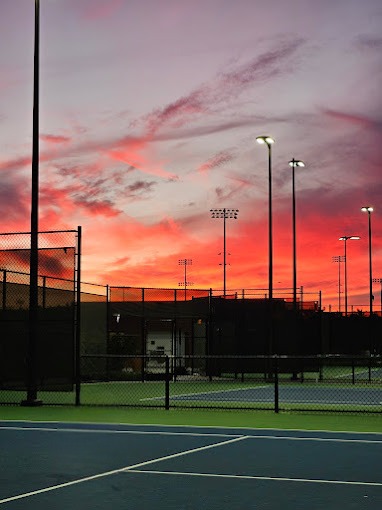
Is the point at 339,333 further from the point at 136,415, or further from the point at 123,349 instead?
the point at 136,415

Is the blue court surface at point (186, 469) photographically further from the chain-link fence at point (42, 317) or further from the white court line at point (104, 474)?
the chain-link fence at point (42, 317)

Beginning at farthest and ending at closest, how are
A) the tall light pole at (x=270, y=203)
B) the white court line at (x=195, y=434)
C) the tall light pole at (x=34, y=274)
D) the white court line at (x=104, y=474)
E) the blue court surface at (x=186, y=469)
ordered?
1. the tall light pole at (x=270, y=203)
2. the tall light pole at (x=34, y=274)
3. the white court line at (x=195, y=434)
4. the white court line at (x=104, y=474)
5. the blue court surface at (x=186, y=469)

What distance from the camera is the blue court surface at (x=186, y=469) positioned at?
8602 mm

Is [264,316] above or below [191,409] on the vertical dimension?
above

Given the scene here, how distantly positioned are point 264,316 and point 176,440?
90.3 ft

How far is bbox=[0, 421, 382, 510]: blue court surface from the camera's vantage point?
8.60 meters

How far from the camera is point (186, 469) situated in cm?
1066

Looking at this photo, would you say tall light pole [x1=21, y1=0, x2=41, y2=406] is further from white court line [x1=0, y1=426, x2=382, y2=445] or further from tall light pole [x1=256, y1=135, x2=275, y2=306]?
tall light pole [x1=256, y1=135, x2=275, y2=306]

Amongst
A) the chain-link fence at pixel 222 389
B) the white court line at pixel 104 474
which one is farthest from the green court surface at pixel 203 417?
the white court line at pixel 104 474

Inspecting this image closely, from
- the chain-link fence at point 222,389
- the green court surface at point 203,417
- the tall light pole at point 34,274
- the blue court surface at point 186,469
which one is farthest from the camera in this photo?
the chain-link fence at point 222,389

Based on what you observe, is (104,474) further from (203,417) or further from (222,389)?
(222,389)

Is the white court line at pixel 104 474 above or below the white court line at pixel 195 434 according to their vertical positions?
above

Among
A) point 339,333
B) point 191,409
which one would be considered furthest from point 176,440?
point 339,333

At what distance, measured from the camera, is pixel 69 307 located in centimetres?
3011
